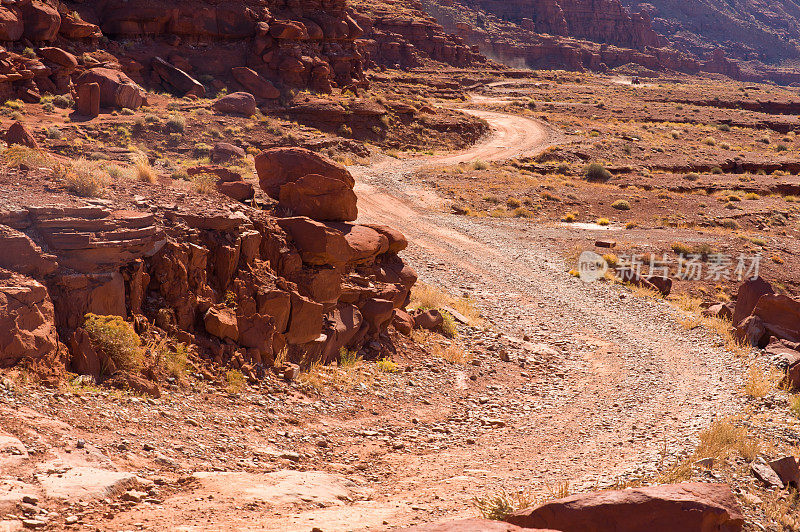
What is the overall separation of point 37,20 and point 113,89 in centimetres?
567

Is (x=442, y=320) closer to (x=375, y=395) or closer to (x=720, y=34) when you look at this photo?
(x=375, y=395)

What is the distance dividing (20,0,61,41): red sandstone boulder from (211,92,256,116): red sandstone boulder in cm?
869

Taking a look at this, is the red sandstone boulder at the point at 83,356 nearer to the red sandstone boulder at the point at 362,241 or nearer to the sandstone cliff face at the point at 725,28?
the red sandstone boulder at the point at 362,241

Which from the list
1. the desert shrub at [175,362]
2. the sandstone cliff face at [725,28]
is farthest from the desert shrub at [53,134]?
the sandstone cliff face at [725,28]

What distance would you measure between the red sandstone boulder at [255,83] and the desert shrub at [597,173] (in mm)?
19959

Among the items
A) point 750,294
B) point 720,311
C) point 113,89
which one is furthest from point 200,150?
point 750,294

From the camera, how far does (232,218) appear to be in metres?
9.84

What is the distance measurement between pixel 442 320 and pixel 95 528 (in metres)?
9.23

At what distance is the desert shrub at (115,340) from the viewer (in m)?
7.54

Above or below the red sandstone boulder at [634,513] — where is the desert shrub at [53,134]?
below

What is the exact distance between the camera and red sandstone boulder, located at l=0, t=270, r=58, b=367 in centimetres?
660

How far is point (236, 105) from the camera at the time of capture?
1399 inches

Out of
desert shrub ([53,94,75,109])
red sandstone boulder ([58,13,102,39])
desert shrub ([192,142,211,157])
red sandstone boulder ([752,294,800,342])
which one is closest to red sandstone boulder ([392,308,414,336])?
red sandstone boulder ([752,294,800,342])

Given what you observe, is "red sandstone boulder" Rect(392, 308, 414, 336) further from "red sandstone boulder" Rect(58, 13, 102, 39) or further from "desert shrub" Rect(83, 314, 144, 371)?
→ "red sandstone boulder" Rect(58, 13, 102, 39)
